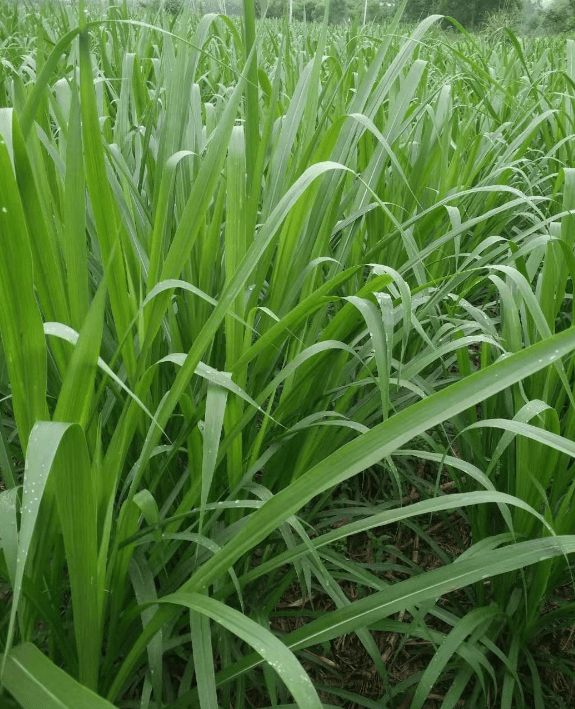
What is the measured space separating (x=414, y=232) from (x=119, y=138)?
47cm

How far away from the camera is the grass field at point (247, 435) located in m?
0.45

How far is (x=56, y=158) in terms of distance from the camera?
710 millimetres

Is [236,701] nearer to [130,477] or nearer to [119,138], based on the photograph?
[130,477]

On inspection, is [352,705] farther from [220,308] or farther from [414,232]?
[414,232]

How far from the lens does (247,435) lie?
0.72 metres

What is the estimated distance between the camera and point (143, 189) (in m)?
0.91

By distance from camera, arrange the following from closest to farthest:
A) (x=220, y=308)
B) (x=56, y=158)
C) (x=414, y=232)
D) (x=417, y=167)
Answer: (x=220, y=308)
(x=56, y=158)
(x=414, y=232)
(x=417, y=167)

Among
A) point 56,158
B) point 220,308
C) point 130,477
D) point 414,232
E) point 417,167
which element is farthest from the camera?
point 417,167

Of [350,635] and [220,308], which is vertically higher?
[220,308]

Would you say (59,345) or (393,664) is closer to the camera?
(59,345)

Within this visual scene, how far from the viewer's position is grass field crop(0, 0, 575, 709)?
0.45 meters

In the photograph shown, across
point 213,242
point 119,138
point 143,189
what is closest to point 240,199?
point 213,242

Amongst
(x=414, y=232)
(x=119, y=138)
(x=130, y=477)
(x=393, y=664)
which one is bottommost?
(x=393, y=664)

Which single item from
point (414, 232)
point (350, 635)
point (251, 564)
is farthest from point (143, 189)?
point (350, 635)
